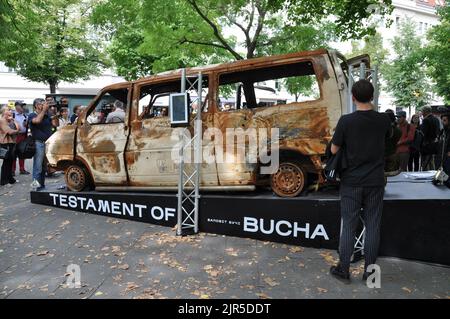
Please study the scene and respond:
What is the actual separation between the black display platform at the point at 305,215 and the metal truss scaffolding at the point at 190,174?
0.15 m

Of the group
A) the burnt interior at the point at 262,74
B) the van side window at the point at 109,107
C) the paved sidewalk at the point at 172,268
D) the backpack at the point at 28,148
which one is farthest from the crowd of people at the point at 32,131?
the burnt interior at the point at 262,74

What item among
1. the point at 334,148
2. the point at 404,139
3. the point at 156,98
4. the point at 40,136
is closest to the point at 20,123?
the point at 40,136

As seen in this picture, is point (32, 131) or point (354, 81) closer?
point (354, 81)

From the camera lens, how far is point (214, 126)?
19.6 ft

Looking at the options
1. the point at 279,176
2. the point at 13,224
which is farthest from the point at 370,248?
the point at 13,224

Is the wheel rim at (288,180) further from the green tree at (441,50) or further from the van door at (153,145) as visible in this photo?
the green tree at (441,50)

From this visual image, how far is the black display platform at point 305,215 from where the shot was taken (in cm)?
459

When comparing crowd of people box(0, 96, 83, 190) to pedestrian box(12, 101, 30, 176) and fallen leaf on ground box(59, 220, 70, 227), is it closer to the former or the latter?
pedestrian box(12, 101, 30, 176)

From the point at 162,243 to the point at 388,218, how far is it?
2882 mm

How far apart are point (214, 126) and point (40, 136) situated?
158 inches

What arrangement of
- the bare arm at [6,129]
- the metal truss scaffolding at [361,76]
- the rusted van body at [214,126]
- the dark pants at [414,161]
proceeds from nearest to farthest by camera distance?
the metal truss scaffolding at [361,76] < the rusted van body at [214,126] < the bare arm at [6,129] < the dark pants at [414,161]

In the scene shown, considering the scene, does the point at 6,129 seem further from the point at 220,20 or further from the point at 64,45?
the point at 64,45

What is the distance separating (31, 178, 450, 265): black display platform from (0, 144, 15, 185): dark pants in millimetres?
3649
